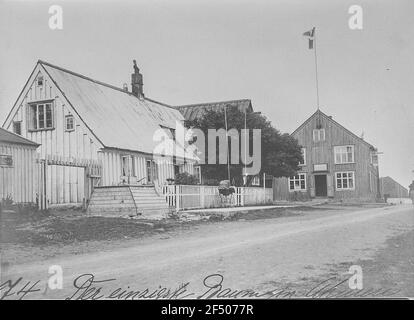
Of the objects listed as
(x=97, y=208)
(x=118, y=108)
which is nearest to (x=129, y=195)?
(x=97, y=208)

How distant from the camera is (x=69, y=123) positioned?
7.99m

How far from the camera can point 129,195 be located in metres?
9.02

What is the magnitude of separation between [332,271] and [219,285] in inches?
60.8

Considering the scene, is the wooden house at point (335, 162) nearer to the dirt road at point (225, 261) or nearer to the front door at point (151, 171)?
the dirt road at point (225, 261)

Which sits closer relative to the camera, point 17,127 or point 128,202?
point 17,127

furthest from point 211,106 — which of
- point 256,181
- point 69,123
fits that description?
point 69,123

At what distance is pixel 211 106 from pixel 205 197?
244 inches

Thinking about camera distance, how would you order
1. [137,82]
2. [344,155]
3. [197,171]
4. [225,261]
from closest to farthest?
[225,261] → [137,82] → [344,155] → [197,171]

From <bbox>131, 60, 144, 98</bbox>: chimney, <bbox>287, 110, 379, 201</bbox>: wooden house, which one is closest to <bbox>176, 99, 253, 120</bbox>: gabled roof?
<bbox>131, 60, 144, 98</bbox>: chimney

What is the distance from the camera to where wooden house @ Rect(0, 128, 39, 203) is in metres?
7.08

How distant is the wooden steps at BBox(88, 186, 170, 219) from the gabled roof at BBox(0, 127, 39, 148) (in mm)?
1498

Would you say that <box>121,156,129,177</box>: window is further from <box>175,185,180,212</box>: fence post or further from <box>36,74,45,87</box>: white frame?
<box>175,185,180,212</box>: fence post

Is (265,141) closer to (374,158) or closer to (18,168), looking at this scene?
(374,158)
